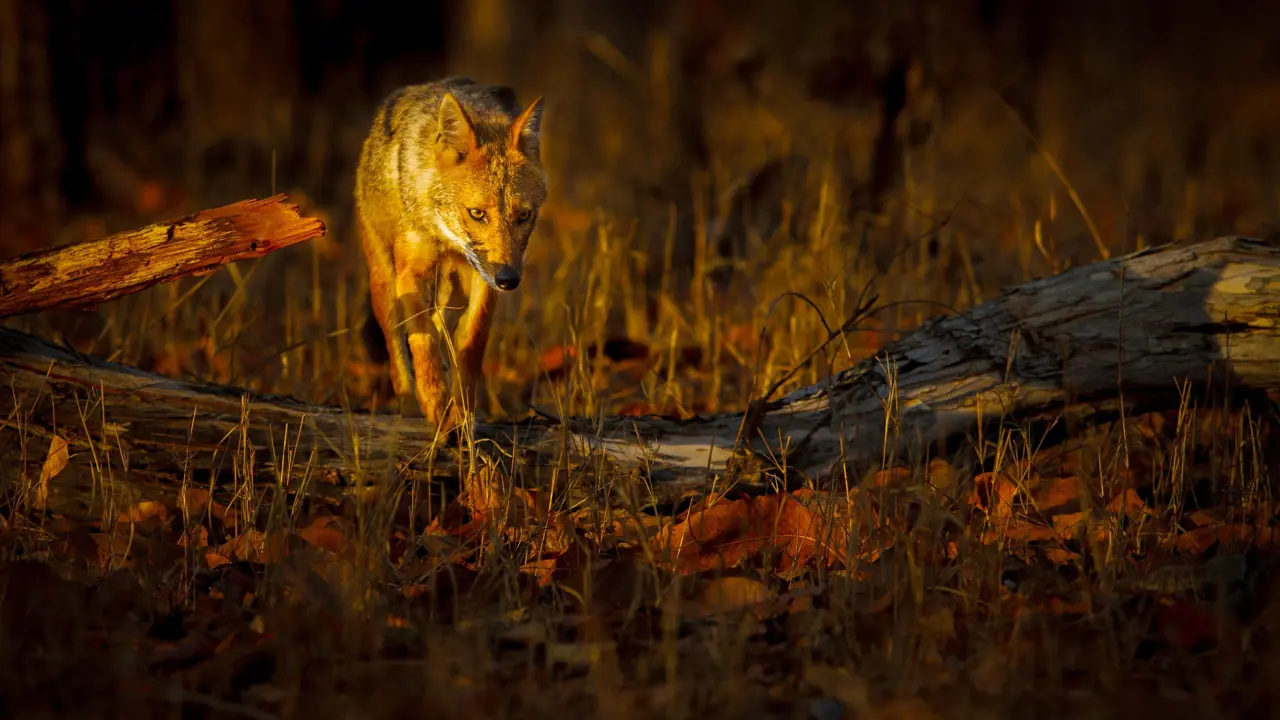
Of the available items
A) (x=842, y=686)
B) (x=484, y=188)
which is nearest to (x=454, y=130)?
(x=484, y=188)

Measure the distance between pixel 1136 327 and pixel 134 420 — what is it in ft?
11.1

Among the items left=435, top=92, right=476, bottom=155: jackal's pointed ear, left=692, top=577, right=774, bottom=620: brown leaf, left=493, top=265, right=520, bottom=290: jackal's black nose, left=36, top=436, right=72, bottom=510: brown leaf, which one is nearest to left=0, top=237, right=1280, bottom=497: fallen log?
left=36, top=436, right=72, bottom=510: brown leaf

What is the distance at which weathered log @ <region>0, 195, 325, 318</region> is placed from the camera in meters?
4.02

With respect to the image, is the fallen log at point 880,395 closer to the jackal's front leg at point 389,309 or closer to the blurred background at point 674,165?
the blurred background at point 674,165

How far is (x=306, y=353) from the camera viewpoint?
6.88 meters

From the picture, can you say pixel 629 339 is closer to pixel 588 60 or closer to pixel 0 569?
pixel 0 569

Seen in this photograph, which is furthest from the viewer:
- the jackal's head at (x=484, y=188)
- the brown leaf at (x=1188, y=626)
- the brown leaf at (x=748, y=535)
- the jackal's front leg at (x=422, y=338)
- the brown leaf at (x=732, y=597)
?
the jackal's front leg at (x=422, y=338)

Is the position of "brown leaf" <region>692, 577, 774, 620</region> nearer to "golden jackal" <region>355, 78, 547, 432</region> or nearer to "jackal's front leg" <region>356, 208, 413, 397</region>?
"golden jackal" <region>355, 78, 547, 432</region>

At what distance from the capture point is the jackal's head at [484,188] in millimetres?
5160

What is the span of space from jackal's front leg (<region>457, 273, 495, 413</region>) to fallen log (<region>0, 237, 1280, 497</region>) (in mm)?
712

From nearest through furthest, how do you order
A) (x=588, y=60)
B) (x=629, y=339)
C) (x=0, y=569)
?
(x=0, y=569), (x=629, y=339), (x=588, y=60)

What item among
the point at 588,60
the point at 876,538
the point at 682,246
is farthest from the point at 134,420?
the point at 588,60

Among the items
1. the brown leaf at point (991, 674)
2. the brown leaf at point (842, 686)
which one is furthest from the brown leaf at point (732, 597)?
the brown leaf at point (991, 674)

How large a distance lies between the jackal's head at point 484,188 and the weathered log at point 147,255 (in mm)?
1161
